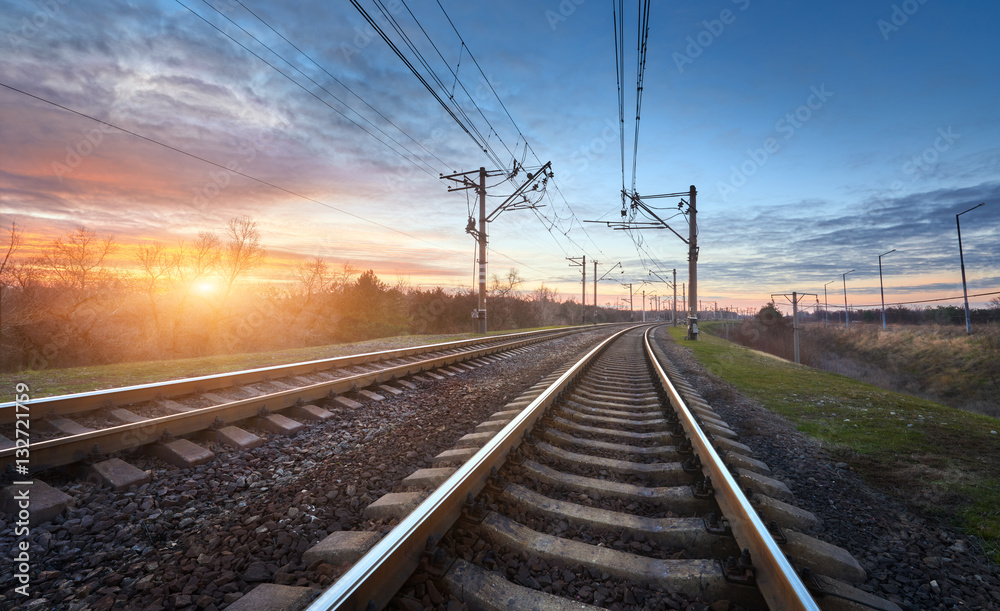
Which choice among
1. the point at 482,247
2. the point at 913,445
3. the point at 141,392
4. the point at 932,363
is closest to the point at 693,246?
the point at 482,247

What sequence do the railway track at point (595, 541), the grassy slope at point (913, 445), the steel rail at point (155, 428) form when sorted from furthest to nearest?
the grassy slope at point (913, 445) → the steel rail at point (155, 428) → the railway track at point (595, 541)

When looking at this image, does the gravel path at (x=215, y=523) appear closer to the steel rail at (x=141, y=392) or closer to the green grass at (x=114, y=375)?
the steel rail at (x=141, y=392)

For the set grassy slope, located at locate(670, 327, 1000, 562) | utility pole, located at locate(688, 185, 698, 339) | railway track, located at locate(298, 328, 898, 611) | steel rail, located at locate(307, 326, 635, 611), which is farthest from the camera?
utility pole, located at locate(688, 185, 698, 339)

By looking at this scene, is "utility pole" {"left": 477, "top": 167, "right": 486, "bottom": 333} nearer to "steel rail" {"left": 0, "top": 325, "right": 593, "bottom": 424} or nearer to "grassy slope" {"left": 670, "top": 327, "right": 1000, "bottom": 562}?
"steel rail" {"left": 0, "top": 325, "right": 593, "bottom": 424}

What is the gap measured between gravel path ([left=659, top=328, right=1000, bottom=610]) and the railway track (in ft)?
0.83

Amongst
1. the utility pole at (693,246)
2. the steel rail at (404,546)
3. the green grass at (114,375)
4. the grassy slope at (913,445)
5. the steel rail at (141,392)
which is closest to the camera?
the steel rail at (404,546)

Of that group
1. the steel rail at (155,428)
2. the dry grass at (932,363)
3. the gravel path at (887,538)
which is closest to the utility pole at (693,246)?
the dry grass at (932,363)

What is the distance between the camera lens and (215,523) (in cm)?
282

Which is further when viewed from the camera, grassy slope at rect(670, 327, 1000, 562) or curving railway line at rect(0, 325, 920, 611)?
grassy slope at rect(670, 327, 1000, 562)

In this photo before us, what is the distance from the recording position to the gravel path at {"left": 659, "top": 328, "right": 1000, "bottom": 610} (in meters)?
2.29

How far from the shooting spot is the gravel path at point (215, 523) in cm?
212

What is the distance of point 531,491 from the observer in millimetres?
2984

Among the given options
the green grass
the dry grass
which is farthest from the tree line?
the dry grass

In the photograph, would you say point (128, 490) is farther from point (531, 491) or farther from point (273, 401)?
point (531, 491)
